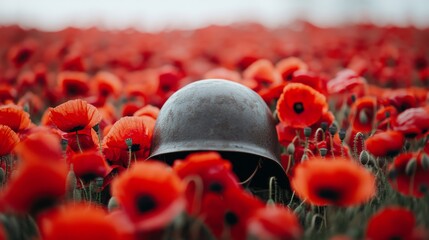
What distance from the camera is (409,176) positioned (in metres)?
2.30

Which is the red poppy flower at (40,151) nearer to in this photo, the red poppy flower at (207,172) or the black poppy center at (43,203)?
the black poppy center at (43,203)

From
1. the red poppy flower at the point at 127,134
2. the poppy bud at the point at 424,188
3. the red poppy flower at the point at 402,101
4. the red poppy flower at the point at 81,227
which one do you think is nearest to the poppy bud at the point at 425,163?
the poppy bud at the point at 424,188

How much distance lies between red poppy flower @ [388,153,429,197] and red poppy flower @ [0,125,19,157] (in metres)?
1.76

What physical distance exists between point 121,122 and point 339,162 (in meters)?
1.29

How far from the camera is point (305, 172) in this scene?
173cm

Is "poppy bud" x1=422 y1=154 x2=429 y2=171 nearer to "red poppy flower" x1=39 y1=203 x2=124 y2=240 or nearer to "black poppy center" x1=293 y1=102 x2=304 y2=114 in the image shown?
"black poppy center" x1=293 y1=102 x2=304 y2=114

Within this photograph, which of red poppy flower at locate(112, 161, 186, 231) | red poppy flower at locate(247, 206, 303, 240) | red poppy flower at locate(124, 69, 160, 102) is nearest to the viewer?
red poppy flower at locate(247, 206, 303, 240)

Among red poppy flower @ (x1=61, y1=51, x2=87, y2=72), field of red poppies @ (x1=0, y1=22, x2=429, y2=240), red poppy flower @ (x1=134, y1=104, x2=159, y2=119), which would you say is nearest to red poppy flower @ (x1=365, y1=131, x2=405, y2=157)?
field of red poppies @ (x1=0, y1=22, x2=429, y2=240)

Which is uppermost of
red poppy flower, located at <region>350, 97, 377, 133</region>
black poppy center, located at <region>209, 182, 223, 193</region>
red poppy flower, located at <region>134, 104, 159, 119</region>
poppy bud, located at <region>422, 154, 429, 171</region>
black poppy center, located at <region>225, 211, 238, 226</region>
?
black poppy center, located at <region>209, 182, 223, 193</region>

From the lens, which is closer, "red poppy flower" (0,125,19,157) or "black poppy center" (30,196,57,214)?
"black poppy center" (30,196,57,214)

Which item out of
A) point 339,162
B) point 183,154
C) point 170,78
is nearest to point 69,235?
point 339,162

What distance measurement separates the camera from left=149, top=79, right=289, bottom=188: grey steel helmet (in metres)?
2.69

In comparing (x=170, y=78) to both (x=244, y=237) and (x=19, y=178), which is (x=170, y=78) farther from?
(x=19, y=178)

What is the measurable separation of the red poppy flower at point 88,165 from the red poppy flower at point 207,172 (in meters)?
0.50
